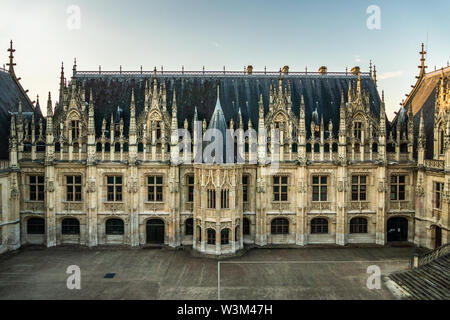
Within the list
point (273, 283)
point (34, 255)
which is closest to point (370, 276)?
point (273, 283)

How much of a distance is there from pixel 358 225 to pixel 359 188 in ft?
12.8

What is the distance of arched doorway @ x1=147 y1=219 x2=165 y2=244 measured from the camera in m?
40.2

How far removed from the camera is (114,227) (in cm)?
4019

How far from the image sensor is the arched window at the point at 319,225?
40656mm

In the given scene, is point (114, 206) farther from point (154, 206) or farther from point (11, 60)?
point (11, 60)

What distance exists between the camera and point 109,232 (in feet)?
132

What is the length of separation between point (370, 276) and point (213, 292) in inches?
495

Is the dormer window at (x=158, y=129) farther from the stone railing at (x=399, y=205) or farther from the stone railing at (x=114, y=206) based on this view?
the stone railing at (x=399, y=205)

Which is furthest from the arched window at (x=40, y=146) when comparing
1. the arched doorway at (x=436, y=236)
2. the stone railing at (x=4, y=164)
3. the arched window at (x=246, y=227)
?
the arched doorway at (x=436, y=236)

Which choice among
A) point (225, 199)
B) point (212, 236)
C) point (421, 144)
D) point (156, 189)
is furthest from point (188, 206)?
point (421, 144)

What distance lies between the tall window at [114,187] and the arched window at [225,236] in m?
11.3

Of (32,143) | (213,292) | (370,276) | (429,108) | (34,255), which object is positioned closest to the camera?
(213,292)

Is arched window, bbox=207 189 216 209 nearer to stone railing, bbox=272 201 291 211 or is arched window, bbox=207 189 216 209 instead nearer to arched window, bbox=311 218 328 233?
stone railing, bbox=272 201 291 211

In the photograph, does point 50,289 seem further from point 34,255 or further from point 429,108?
point 429,108
